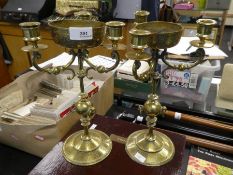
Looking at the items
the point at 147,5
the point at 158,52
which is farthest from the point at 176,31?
the point at 147,5

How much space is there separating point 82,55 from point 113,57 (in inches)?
3.1

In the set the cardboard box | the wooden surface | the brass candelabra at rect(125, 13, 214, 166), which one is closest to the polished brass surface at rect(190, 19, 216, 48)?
the brass candelabra at rect(125, 13, 214, 166)

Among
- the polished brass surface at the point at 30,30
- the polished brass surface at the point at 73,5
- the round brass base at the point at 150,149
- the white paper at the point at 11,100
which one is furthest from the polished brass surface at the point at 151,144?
the polished brass surface at the point at 73,5

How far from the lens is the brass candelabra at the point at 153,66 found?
0.48 meters

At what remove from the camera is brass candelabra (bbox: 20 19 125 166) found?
19.5 inches

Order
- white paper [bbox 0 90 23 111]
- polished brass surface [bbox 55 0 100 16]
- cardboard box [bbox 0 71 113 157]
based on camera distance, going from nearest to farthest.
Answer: cardboard box [bbox 0 71 113 157] < white paper [bbox 0 90 23 111] < polished brass surface [bbox 55 0 100 16]

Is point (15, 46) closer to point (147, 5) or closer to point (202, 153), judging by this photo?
point (147, 5)

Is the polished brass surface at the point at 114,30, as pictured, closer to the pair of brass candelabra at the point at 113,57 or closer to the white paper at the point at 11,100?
the pair of brass candelabra at the point at 113,57

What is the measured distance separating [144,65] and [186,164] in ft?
1.63

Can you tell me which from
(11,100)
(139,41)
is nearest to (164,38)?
(139,41)

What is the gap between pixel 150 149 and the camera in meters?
0.67

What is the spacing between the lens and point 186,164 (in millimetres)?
715

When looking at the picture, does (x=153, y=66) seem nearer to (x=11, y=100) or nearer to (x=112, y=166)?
(x=112, y=166)

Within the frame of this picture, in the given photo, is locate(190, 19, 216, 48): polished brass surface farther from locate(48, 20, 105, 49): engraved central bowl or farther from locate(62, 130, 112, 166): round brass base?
locate(62, 130, 112, 166): round brass base
